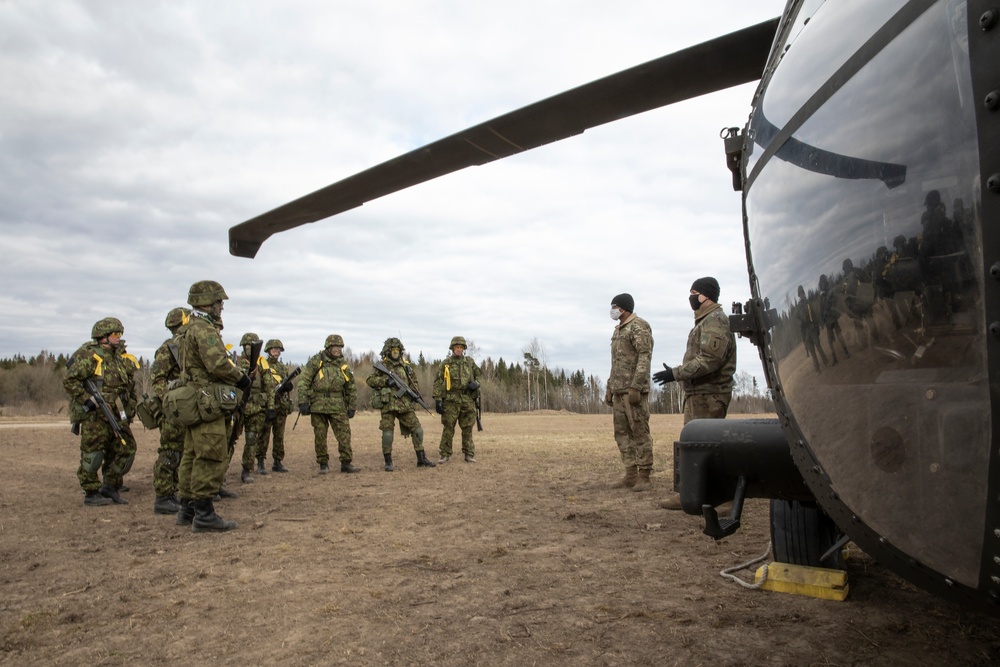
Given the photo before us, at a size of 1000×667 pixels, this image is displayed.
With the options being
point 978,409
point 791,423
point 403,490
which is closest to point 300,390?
point 403,490

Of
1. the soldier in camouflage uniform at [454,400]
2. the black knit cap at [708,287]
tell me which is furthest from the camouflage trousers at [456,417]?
the black knit cap at [708,287]

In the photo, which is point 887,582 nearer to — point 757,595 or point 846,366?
point 757,595

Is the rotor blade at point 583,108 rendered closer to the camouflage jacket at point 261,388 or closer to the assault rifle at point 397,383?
the camouflage jacket at point 261,388

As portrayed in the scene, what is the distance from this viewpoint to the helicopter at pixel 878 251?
130cm

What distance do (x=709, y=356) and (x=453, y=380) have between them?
5832 mm

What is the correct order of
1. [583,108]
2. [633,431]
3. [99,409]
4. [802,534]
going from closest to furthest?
1. [583,108]
2. [802,534]
3. [633,431]
4. [99,409]

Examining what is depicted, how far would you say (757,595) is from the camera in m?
3.47

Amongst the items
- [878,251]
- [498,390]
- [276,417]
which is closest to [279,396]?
[276,417]

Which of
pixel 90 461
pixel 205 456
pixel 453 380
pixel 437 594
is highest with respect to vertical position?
pixel 453 380

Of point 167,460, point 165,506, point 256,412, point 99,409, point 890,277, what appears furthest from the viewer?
point 256,412

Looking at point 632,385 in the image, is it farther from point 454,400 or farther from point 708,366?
point 454,400

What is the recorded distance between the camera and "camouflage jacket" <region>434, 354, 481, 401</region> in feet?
35.0

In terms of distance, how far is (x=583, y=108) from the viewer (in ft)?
7.95

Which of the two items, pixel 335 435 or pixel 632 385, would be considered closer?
pixel 632 385
